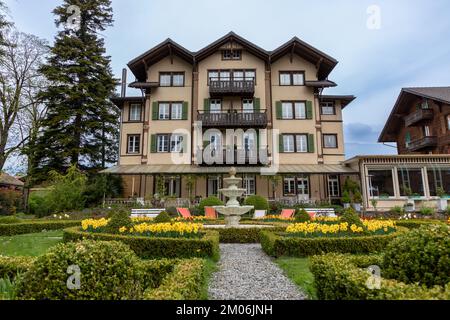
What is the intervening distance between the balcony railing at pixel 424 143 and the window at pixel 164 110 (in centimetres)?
2318

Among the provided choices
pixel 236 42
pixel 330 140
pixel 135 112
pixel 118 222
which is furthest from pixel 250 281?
pixel 236 42

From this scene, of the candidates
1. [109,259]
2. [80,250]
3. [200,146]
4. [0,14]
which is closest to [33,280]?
[80,250]

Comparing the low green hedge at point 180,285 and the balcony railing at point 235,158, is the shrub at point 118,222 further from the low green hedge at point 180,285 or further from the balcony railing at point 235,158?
the balcony railing at point 235,158

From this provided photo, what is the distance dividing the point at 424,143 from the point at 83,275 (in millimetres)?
29667

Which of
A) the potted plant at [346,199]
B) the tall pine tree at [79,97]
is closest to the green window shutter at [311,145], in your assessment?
the potted plant at [346,199]

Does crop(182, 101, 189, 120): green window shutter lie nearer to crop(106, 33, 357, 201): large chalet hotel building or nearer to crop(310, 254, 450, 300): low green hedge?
crop(106, 33, 357, 201): large chalet hotel building

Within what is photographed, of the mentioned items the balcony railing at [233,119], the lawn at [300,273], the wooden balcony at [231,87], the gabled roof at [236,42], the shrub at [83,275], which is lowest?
the lawn at [300,273]

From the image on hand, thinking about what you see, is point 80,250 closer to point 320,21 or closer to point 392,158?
point 320,21

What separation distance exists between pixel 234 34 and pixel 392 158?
53.5 feet

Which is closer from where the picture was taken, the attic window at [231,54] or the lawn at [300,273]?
the lawn at [300,273]

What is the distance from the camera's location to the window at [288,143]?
76.8 ft

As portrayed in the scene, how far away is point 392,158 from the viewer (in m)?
20.7

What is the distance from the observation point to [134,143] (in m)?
24.0

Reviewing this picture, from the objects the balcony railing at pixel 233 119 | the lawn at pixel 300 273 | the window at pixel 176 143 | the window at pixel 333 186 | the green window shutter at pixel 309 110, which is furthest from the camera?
the green window shutter at pixel 309 110
